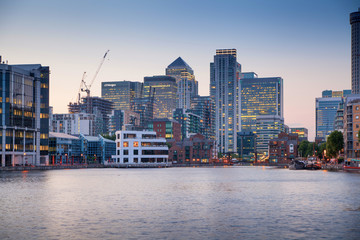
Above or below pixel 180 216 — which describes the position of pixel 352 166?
below

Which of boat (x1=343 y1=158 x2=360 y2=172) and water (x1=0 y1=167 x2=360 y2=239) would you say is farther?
boat (x1=343 y1=158 x2=360 y2=172)

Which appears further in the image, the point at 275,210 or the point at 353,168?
the point at 353,168

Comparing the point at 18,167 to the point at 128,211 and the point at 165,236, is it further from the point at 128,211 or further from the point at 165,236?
the point at 165,236

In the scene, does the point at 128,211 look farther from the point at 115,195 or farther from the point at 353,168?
the point at 353,168

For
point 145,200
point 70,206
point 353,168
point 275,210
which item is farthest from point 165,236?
point 353,168

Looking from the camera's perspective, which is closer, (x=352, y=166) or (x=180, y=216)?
(x=180, y=216)

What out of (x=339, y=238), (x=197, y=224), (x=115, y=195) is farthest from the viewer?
(x=115, y=195)

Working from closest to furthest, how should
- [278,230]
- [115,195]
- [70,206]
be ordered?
1. [278,230]
2. [70,206]
3. [115,195]

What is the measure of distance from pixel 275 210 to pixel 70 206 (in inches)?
1052

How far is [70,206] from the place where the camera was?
64.9 m

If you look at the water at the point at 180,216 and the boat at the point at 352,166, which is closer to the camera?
the water at the point at 180,216

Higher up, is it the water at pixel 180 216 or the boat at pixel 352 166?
the water at pixel 180 216

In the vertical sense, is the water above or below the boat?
above

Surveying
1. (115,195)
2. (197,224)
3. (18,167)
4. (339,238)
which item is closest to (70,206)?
(115,195)
